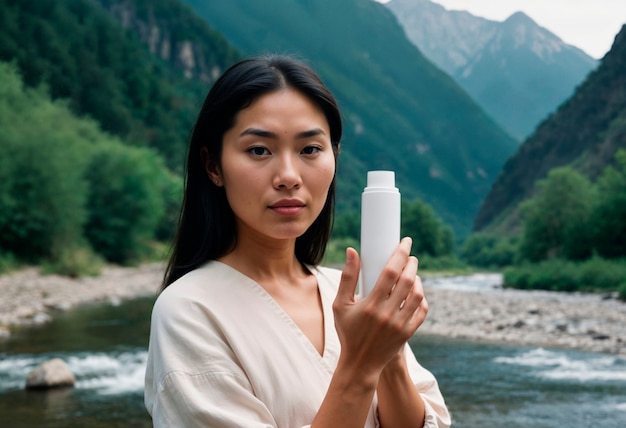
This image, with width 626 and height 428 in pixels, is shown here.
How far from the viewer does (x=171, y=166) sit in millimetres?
62844

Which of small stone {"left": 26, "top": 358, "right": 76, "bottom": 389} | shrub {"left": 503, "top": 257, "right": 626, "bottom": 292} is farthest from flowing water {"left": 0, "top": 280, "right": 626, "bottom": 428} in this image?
shrub {"left": 503, "top": 257, "right": 626, "bottom": 292}

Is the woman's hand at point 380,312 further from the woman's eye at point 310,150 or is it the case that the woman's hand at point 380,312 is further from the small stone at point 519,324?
the small stone at point 519,324

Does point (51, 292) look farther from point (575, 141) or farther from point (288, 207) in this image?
point (575, 141)

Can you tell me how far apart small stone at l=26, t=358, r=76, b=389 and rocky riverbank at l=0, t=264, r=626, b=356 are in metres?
4.07

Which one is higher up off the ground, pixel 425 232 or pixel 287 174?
pixel 287 174

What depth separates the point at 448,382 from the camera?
28.3ft

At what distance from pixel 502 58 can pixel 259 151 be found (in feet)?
580

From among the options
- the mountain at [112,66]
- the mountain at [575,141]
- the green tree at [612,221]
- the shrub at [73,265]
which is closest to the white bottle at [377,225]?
the shrub at [73,265]

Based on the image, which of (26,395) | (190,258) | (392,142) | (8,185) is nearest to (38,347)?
→ (26,395)

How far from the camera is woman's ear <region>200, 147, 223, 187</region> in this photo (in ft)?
4.69

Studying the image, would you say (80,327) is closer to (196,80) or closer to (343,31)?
(196,80)

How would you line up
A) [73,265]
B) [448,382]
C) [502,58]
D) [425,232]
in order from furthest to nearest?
[502,58] → [425,232] → [73,265] → [448,382]

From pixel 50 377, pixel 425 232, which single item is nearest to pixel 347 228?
pixel 425 232

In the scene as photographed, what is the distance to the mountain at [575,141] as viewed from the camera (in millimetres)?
49469
